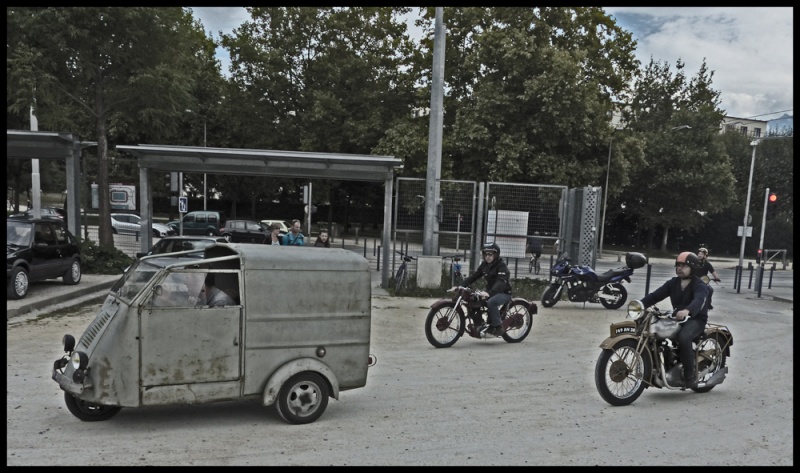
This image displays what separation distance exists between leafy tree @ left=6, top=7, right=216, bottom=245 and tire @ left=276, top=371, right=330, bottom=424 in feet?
43.3

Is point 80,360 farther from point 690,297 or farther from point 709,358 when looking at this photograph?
point 709,358

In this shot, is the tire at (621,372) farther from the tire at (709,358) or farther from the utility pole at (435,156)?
the utility pole at (435,156)

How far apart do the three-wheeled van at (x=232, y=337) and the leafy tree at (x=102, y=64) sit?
12310 millimetres

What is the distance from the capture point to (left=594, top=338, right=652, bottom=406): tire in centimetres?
595

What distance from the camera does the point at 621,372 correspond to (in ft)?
19.8

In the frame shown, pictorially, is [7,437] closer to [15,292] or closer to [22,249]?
[15,292]

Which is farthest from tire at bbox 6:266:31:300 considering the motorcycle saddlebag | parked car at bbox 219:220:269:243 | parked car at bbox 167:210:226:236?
parked car at bbox 167:210:226:236

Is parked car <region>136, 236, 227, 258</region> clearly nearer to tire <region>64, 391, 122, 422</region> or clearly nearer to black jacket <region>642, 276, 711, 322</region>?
tire <region>64, 391, 122, 422</region>

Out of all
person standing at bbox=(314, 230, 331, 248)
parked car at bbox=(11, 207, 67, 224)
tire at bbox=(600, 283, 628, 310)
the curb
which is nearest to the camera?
the curb

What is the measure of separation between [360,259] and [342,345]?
32.4 inches

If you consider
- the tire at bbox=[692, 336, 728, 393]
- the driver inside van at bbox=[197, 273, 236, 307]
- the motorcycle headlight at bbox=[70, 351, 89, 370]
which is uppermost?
the driver inside van at bbox=[197, 273, 236, 307]

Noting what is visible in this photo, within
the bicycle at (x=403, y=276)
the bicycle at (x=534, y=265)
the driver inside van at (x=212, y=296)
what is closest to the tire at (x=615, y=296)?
the bicycle at (x=534, y=265)

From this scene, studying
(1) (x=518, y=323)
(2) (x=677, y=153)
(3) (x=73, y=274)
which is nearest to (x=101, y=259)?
(3) (x=73, y=274)

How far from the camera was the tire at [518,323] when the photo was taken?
904cm
